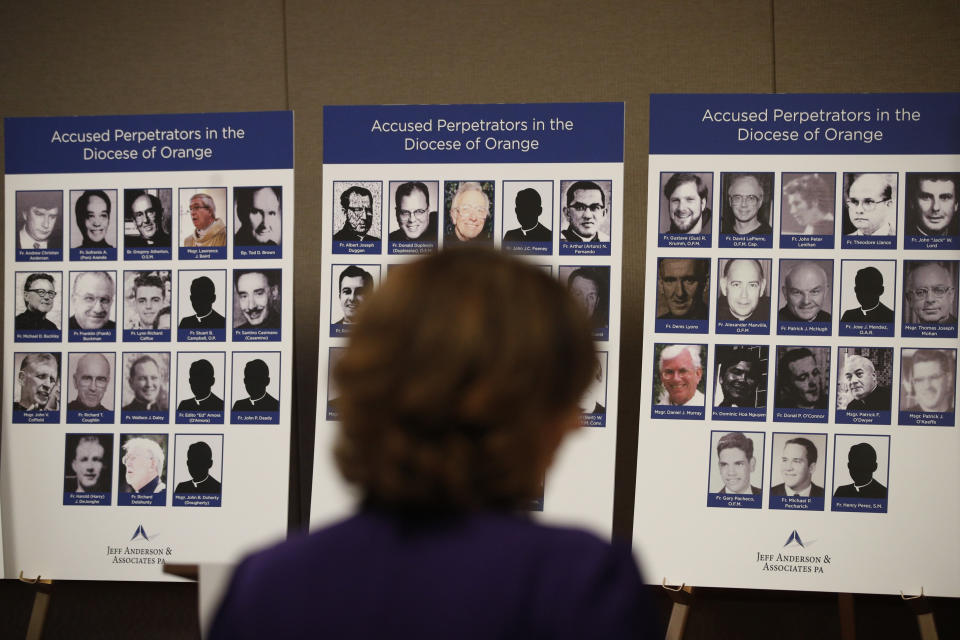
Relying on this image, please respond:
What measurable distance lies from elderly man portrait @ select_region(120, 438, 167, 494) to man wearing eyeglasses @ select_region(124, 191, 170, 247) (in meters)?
0.75

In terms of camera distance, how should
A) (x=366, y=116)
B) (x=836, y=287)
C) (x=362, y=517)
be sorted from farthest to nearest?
(x=366, y=116) < (x=836, y=287) < (x=362, y=517)

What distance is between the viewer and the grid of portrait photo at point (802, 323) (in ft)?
9.41

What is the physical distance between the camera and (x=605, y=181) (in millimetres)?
3021

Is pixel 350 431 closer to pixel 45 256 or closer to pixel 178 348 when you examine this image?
pixel 178 348

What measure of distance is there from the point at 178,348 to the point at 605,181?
1.71 metres

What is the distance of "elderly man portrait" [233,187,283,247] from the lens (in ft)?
10.3

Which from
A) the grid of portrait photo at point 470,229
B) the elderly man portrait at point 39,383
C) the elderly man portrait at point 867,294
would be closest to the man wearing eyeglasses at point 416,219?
the grid of portrait photo at point 470,229

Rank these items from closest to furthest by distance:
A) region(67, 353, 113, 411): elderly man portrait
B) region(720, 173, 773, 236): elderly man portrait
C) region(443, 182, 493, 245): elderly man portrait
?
region(720, 173, 773, 236): elderly man portrait < region(443, 182, 493, 245): elderly man portrait < region(67, 353, 113, 411): elderly man portrait

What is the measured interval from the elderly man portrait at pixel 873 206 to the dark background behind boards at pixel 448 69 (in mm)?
948

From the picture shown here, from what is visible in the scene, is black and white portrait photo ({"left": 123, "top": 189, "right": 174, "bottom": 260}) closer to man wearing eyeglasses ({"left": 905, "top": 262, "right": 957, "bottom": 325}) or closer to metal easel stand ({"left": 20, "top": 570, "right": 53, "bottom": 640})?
metal easel stand ({"left": 20, "top": 570, "right": 53, "bottom": 640})

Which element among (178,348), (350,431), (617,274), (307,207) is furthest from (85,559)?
(350,431)

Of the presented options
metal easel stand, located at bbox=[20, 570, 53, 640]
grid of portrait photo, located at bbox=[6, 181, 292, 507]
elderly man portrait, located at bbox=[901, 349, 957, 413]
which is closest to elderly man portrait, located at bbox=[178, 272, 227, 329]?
grid of portrait photo, located at bbox=[6, 181, 292, 507]

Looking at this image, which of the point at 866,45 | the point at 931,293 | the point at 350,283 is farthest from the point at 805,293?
the point at 350,283

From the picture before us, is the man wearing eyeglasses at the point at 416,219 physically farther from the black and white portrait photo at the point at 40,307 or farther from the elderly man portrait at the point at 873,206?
the elderly man portrait at the point at 873,206
